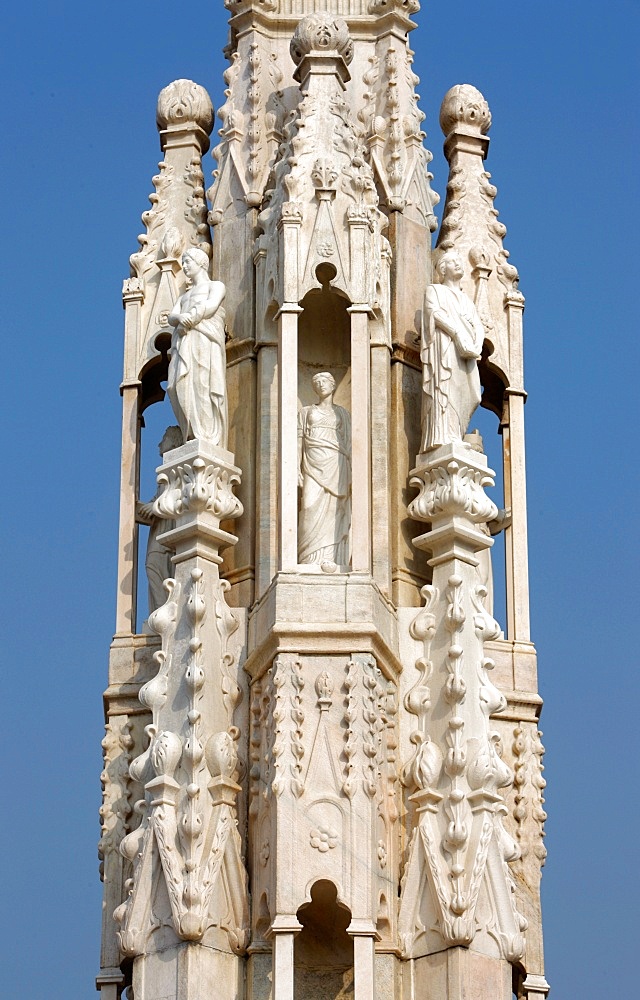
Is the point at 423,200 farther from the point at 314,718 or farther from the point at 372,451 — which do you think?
the point at 314,718

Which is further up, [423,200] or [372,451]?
[423,200]

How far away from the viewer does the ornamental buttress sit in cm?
2264

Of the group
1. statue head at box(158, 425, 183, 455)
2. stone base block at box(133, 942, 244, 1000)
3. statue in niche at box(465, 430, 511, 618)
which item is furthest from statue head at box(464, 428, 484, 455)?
stone base block at box(133, 942, 244, 1000)

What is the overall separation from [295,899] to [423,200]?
6.31 meters

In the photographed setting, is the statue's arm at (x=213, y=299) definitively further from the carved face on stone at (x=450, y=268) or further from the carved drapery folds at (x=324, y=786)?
the carved drapery folds at (x=324, y=786)

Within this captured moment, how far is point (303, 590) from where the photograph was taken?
76.2 ft

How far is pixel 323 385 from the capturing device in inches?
960

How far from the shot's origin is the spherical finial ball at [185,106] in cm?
2634

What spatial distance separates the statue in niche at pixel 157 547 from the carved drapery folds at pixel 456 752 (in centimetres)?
207

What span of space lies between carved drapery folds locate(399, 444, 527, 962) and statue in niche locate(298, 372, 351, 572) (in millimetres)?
575

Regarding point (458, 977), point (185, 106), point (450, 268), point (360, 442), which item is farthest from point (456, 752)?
point (185, 106)

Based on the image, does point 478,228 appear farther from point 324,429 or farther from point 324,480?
point 324,480

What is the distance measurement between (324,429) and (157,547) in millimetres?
1840

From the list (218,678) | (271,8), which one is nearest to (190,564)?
(218,678)
